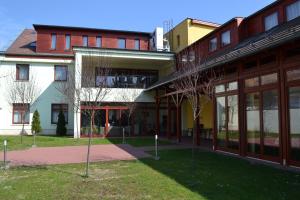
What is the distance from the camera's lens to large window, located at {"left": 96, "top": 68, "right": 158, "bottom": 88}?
27.0 m

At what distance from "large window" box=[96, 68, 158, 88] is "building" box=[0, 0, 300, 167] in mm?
96

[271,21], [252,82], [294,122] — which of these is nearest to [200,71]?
[252,82]

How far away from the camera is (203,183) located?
7.78 m

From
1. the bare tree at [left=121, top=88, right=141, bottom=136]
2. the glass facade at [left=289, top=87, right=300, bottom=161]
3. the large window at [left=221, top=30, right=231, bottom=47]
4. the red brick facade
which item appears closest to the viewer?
the glass facade at [left=289, top=87, right=300, bottom=161]

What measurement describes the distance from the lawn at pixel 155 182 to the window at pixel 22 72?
18.6 m

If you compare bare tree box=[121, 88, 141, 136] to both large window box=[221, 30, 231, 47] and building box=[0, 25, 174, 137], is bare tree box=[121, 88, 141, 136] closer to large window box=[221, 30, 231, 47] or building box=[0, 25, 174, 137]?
building box=[0, 25, 174, 137]

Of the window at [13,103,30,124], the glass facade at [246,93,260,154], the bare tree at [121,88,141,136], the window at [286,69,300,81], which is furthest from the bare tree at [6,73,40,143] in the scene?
the window at [286,69,300,81]

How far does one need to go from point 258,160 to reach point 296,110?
255 centimetres

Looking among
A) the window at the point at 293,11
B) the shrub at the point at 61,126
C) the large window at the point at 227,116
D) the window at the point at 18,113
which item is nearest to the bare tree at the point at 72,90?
the shrub at the point at 61,126

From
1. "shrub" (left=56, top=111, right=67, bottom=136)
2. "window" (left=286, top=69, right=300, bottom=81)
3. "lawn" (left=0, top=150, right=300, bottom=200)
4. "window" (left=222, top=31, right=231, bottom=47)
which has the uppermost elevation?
"window" (left=222, top=31, right=231, bottom=47)

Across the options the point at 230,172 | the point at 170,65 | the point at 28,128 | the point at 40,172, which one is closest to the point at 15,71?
the point at 28,128

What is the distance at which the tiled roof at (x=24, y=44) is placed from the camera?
27675mm

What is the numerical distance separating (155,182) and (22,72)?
2283 centimetres

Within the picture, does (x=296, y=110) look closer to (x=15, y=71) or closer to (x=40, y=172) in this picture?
(x=40, y=172)
